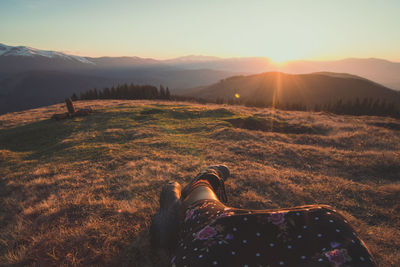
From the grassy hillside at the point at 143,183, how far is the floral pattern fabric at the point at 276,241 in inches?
57.8

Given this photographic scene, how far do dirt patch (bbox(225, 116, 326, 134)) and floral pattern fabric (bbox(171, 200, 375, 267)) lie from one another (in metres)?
11.2

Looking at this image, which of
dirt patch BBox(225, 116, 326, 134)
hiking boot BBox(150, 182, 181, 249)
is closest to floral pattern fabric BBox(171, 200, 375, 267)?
hiking boot BBox(150, 182, 181, 249)

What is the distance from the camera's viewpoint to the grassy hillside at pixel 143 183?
2.94m

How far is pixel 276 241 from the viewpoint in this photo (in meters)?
1.64

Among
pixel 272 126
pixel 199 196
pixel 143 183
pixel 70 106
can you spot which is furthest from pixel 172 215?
pixel 70 106

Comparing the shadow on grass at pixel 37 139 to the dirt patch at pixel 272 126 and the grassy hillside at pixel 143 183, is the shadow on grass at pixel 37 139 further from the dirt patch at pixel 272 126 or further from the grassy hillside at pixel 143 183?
the dirt patch at pixel 272 126

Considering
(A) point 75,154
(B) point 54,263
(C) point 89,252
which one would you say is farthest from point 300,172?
(A) point 75,154

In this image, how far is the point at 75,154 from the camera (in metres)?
7.75

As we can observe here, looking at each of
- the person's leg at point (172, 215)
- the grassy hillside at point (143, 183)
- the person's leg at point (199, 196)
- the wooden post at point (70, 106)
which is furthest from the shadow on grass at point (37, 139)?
the person's leg at point (199, 196)

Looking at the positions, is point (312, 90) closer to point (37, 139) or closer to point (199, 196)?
point (37, 139)

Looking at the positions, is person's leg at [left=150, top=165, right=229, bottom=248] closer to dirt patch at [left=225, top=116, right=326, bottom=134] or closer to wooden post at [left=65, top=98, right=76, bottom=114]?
dirt patch at [left=225, top=116, right=326, bottom=134]

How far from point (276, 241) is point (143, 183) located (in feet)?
13.4

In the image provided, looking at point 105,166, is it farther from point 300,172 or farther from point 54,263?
point 300,172

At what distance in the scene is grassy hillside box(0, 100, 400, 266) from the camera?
294 cm
